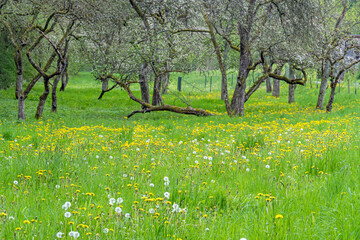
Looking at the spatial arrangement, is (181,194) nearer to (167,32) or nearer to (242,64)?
(242,64)

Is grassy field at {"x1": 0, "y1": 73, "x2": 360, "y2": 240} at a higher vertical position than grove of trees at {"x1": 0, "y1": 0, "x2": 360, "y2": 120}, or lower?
lower

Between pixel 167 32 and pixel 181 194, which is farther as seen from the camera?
pixel 167 32

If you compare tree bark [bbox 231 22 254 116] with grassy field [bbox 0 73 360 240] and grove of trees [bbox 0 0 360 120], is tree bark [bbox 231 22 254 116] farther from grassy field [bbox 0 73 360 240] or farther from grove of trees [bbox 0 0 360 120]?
grassy field [bbox 0 73 360 240]

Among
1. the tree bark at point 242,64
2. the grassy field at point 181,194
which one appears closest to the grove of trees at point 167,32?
the tree bark at point 242,64

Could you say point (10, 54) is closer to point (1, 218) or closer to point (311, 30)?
point (311, 30)

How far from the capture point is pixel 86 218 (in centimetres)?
338

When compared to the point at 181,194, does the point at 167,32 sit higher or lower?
higher

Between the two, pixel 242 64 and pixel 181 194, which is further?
pixel 242 64

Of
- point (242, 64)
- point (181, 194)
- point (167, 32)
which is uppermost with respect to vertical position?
point (167, 32)

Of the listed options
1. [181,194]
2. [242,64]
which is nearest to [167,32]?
[242,64]

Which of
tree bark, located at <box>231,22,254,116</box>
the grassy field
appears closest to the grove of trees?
tree bark, located at <box>231,22,254,116</box>

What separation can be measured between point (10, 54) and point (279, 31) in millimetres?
22182

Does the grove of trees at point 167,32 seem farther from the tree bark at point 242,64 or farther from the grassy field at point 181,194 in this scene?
the grassy field at point 181,194

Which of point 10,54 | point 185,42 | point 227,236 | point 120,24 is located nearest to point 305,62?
point 185,42
